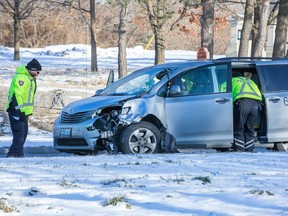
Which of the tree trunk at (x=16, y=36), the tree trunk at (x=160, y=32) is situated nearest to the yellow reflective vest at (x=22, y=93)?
the tree trunk at (x=160, y=32)

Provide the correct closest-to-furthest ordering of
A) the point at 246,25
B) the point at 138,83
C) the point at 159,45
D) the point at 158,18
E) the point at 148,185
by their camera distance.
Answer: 1. the point at 148,185
2. the point at 138,83
3. the point at 246,25
4. the point at 158,18
5. the point at 159,45

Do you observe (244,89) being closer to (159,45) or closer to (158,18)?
(158,18)

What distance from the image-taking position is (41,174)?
26.2 ft

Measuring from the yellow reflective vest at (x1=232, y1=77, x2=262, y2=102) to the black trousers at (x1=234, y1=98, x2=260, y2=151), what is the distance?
75 millimetres

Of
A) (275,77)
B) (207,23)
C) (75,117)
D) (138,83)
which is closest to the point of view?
(75,117)

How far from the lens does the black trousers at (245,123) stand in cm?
1162

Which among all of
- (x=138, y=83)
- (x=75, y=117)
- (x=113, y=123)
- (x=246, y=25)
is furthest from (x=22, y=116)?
(x=246, y=25)

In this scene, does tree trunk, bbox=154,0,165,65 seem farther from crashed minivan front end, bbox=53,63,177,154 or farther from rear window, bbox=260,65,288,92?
crashed minivan front end, bbox=53,63,177,154

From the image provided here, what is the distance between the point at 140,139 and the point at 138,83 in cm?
125

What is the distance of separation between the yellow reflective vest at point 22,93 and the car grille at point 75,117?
0.59 m

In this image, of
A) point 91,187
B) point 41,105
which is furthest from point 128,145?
point 41,105

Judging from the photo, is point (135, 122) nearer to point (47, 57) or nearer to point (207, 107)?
point (207, 107)

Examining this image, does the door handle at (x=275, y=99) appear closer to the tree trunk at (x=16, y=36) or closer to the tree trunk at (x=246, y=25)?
the tree trunk at (x=246, y=25)

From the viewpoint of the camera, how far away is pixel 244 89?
11656 millimetres
